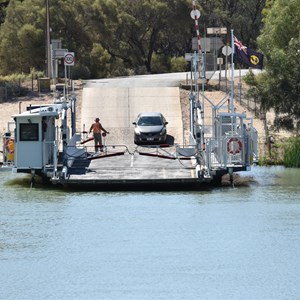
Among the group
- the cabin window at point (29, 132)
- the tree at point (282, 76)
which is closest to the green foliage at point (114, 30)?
the tree at point (282, 76)

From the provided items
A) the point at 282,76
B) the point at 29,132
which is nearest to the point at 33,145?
the point at 29,132

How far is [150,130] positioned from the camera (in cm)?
4944

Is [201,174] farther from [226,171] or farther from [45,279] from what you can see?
[45,279]

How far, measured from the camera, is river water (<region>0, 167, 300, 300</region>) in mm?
25281

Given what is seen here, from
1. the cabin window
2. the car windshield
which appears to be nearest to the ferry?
the cabin window

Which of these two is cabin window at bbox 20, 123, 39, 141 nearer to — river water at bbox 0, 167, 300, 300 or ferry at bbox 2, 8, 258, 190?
ferry at bbox 2, 8, 258, 190

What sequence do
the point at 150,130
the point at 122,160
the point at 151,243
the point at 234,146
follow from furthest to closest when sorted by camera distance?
the point at 150,130
the point at 122,160
the point at 234,146
the point at 151,243

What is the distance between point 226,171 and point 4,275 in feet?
47.7

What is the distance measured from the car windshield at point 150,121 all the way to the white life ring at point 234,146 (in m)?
10.5

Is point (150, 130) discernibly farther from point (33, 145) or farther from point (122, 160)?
point (33, 145)

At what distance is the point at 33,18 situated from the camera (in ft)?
244

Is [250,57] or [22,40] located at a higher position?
[22,40]

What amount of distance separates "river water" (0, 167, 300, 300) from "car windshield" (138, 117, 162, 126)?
399 inches

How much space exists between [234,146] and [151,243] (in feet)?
35.0
